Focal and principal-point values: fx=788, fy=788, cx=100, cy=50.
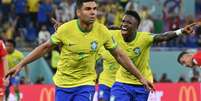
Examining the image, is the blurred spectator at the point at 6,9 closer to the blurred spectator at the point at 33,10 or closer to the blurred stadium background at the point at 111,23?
the blurred stadium background at the point at 111,23

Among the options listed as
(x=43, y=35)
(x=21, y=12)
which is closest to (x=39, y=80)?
(x=43, y=35)

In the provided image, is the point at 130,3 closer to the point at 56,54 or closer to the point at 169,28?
the point at 169,28

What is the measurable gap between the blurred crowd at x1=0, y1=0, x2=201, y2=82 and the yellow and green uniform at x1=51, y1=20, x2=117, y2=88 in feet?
45.2

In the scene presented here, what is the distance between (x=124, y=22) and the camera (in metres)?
13.3

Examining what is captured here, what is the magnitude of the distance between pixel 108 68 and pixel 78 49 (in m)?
3.39

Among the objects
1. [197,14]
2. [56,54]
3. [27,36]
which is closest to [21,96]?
[56,54]

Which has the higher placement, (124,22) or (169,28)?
(169,28)

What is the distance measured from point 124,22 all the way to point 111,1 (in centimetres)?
1442

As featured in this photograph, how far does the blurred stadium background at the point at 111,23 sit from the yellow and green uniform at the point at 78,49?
1113 centimetres

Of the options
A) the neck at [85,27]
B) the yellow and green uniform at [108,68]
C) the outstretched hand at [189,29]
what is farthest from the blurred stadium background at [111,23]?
the neck at [85,27]

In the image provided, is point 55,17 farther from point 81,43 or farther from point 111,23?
point 81,43

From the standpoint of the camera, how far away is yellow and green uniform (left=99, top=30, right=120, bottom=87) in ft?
47.7

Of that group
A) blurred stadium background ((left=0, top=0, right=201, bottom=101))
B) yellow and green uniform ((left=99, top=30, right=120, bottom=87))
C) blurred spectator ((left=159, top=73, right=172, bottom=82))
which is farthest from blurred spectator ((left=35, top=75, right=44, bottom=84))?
yellow and green uniform ((left=99, top=30, right=120, bottom=87))

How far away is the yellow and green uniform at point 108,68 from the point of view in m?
14.5
